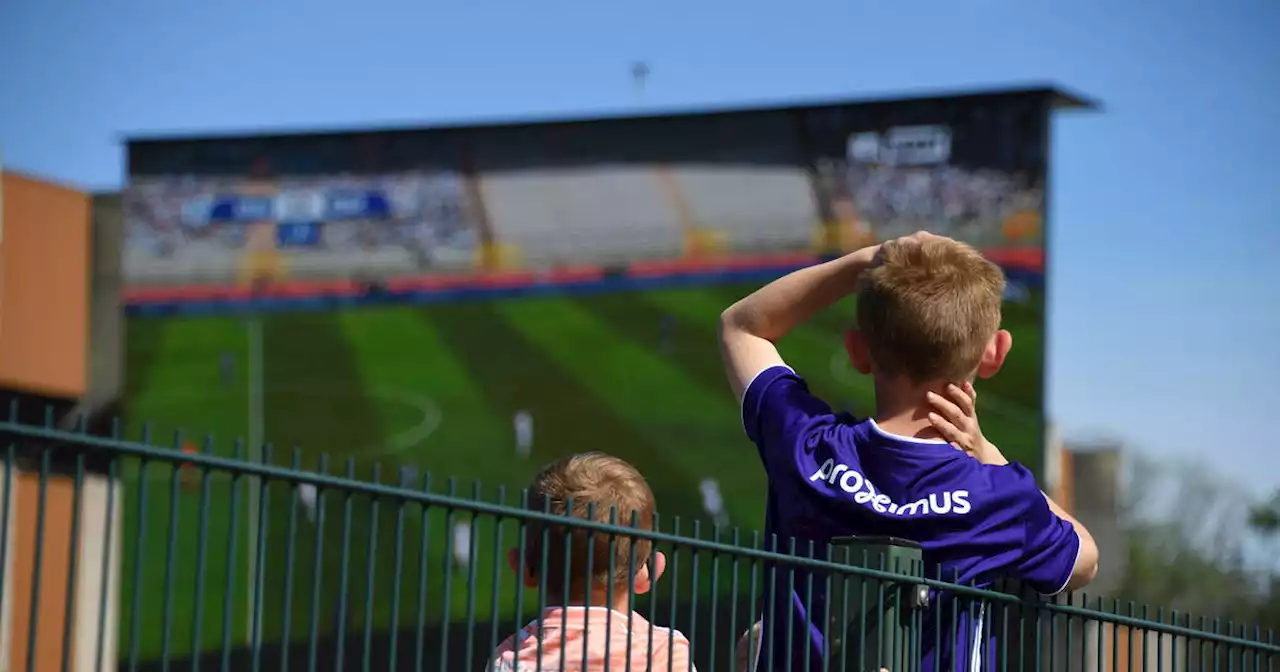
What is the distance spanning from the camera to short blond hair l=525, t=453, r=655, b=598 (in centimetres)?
321

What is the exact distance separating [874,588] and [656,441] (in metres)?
21.6

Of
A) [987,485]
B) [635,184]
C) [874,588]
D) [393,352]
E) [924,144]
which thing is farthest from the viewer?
[393,352]

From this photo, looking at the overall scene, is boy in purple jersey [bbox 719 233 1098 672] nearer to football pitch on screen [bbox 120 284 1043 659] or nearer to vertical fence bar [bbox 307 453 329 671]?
vertical fence bar [bbox 307 453 329 671]

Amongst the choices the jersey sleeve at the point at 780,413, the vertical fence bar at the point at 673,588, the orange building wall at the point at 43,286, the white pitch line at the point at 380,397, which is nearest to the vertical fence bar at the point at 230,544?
the vertical fence bar at the point at 673,588

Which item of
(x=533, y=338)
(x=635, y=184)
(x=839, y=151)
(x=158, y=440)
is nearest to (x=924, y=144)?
(x=839, y=151)

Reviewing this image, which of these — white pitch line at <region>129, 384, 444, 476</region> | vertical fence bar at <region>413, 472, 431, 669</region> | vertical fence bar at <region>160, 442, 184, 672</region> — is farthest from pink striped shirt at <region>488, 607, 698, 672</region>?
white pitch line at <region>129, 384, 444, 476</region>

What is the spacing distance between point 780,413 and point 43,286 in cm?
2394

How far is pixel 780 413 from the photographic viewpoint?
321 cm

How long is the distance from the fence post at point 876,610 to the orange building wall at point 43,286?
21434 mm

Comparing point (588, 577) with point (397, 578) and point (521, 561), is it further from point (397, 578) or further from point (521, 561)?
point (397, 578)

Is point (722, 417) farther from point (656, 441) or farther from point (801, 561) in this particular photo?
point (801, 561)

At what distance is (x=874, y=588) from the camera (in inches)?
131

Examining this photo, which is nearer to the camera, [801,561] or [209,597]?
[801,561]

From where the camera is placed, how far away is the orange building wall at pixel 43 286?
24.0 m
